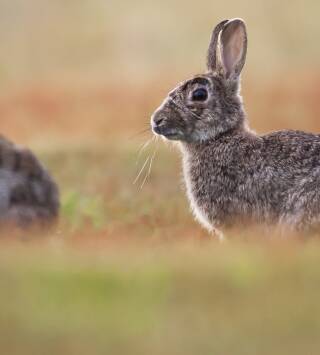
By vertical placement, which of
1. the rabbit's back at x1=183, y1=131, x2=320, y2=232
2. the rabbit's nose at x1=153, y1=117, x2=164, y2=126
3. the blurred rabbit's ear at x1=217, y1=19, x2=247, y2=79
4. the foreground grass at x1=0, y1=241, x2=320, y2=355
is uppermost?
the blurred rabbit's ear at x1=217, y1=19, x2=247, y2=79

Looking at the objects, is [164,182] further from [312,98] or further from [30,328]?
[30,328]

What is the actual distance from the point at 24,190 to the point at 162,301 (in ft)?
12.1

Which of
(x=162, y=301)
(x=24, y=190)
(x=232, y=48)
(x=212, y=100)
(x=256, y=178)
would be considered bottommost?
(x=162, y=301)

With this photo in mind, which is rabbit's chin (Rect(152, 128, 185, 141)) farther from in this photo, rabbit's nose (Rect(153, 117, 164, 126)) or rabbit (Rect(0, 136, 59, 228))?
rabbit (Rect(0, 136, 59, 228))

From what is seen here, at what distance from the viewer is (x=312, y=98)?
58.1 feet

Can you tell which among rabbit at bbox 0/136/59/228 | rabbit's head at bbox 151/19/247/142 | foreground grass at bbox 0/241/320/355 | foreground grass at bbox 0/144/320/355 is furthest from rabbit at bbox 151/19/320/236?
foreground grass at bbox 0/241/320/355

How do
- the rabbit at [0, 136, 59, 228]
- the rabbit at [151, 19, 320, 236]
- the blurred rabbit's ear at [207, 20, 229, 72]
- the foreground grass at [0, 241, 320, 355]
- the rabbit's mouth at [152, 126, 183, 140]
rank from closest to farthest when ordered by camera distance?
the foreground grass at [0, 241, 320, 355]
the rabbit at [151, 19, 320, 236]
the rabbit at [0, 136, 59, 228]
the rabbit's mouth at [152, 126, 183, 140]
the blurred rabbit's ear at [207, 20, 229, 72]

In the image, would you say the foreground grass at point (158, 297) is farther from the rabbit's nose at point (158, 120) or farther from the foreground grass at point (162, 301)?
the rabbit's nose at point (158, 120)

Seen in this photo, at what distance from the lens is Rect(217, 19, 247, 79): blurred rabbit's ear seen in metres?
9.91

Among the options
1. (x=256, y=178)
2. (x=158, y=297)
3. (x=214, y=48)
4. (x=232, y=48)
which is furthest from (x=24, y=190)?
(x=158, y=297)

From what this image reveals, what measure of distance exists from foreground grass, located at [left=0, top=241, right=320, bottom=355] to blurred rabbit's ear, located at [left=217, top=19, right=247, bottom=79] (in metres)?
3.13

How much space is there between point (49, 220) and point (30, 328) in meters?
3.78

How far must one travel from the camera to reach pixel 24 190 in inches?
378

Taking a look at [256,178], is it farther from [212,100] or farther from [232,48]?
[232,48]
